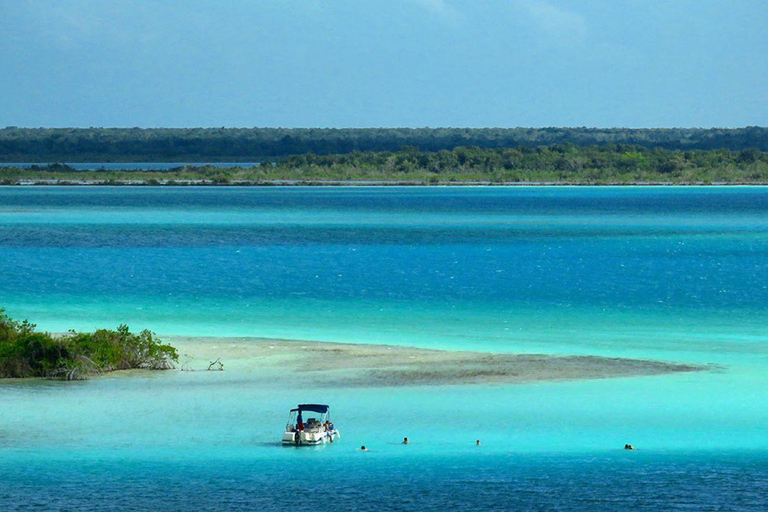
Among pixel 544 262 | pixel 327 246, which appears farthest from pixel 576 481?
pixel 327 246

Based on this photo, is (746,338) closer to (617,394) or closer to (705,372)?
(705,372)

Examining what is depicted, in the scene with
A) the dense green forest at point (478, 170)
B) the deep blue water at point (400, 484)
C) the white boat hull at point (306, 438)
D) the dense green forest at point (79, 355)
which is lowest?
the deep blue water at point (400, 484)

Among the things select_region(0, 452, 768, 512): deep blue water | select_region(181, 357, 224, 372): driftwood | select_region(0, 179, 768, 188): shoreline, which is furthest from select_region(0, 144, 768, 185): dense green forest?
select_region(0, 452, 768, 512): deep blue water

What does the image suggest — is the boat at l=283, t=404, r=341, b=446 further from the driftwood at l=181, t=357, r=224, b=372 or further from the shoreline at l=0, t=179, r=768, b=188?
the shoreline at l=0, t=179, r=768, b=188

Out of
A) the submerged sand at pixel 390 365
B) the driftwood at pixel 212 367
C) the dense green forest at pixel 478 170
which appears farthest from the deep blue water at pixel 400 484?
the dense green forest at pixel 478 170

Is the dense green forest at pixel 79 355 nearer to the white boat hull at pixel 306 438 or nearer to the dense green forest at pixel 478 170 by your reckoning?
the white boat hull at pixel 306 438
